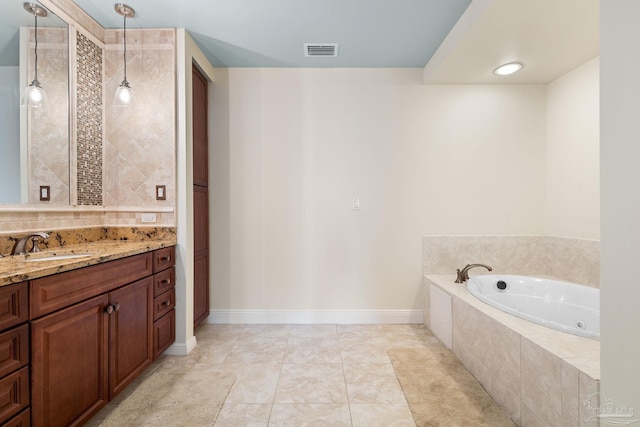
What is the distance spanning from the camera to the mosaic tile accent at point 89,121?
2100mm

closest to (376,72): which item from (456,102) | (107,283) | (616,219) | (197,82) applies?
(456,102)

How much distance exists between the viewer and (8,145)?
1.64 meters

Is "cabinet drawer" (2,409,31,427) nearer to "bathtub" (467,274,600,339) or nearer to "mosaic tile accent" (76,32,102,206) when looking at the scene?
"mosaic tile accent" (76,32,102,206)

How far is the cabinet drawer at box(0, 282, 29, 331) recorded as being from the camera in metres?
1.07

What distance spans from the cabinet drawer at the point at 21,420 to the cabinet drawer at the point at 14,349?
0.58 feet

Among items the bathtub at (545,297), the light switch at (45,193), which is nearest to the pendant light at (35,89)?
the light switch at (45,193)

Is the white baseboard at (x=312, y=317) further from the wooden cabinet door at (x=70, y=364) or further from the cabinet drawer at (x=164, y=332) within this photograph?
the wooden cabinet door at (x=70, y=364)

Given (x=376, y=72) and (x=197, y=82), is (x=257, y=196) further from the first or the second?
(x=376, y=72)

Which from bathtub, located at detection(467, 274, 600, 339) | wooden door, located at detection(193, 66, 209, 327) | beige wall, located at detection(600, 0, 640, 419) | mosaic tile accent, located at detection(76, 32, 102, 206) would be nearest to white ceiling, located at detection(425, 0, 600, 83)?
beige wall, located at detection(600, 0, 640, 419)

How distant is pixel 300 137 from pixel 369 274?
1508mm

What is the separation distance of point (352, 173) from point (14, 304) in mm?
2459

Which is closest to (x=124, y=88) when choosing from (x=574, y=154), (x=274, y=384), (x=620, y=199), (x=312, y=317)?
(x=274, y=384)

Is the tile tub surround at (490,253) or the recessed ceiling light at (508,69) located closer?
the recessed ceiling light at (508,69)

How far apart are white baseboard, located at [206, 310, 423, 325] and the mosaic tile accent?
4.93 ft
